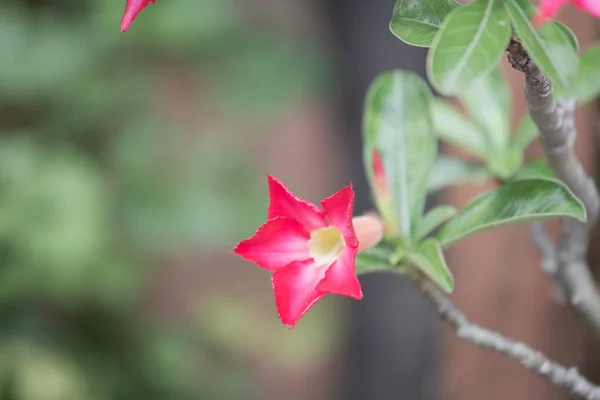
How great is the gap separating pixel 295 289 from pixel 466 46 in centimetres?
15

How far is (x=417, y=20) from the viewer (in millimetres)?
347

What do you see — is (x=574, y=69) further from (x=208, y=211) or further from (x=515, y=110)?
(x=208, y=211)

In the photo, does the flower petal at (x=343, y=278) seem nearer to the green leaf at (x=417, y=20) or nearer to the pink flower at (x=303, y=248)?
the pink flower at (x=303, y=248)

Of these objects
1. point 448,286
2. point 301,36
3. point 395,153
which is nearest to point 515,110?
point 395,153

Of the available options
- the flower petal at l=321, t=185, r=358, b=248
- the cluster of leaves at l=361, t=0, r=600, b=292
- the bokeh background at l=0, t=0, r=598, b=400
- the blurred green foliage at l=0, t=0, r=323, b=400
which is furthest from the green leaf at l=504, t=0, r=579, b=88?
the blurred green foliage at l=0, t=0, r=323, b=400

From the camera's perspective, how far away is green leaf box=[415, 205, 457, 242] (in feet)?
1.56

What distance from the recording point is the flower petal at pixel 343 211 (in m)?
0.36

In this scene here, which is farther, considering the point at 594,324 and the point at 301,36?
the point at 301,36

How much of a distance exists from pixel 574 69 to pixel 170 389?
1.26m

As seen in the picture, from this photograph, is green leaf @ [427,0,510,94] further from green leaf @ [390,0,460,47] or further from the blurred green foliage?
the blurred green foliage

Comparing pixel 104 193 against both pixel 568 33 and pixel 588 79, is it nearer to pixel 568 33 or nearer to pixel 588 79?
pixel 588 79

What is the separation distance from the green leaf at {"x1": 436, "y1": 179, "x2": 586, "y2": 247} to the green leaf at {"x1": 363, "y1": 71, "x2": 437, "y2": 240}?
7 centimetres

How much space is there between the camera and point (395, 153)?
21.7 inches

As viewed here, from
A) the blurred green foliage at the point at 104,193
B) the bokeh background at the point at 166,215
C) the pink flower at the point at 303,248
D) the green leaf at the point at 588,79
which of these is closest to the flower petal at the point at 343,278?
the pink flower at the point at 303,248
